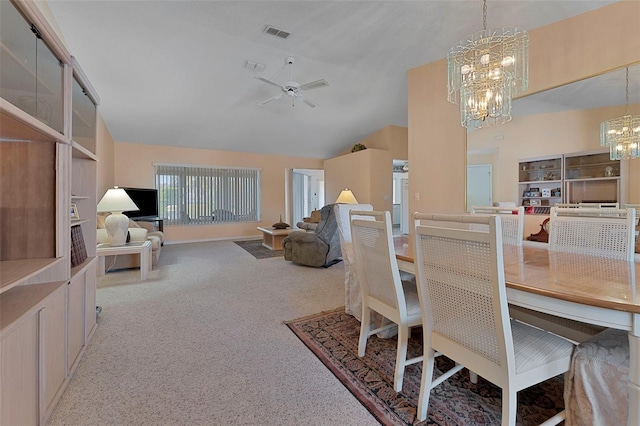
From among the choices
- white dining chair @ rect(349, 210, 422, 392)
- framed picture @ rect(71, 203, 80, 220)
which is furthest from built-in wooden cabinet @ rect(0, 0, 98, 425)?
white dining chair @ rect(349, 210, 422, 392)

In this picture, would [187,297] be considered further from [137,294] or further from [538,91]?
[538,91]

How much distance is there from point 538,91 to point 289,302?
3.55 meters

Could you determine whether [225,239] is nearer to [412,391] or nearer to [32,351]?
[32,351]

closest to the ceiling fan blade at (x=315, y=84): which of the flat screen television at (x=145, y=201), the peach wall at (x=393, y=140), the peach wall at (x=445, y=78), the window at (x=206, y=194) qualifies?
the peach wall at (x=445, y=78)

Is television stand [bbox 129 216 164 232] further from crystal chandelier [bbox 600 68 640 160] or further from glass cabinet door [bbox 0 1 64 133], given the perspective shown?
crystal chandelier [bbox 600 68 640 160]

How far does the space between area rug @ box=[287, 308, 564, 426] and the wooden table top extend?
70cm

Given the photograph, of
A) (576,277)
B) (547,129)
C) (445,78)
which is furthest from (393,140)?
(576,277)

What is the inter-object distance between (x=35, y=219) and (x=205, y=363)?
1253mm

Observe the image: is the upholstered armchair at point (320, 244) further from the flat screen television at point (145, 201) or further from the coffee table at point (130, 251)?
the flat screen television at point (145, 201)

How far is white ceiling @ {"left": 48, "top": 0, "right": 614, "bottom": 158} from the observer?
9.73 feet

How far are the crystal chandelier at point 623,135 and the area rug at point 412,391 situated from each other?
2054 mm

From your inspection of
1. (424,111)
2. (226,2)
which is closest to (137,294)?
(226,2)

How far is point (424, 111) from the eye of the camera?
14.0 feet

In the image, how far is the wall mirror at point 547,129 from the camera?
255 cm
